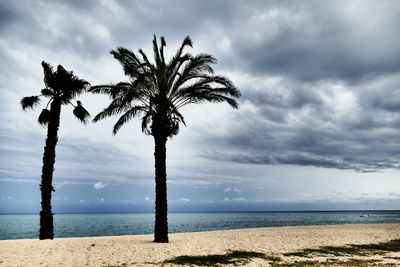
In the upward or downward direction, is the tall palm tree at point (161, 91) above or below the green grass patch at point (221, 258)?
above

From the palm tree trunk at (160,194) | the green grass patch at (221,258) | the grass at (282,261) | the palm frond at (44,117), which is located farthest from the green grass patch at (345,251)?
the palm frond at (44,117)

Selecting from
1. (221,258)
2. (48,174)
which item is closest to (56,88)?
(48,174)

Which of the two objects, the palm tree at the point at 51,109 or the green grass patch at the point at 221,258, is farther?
the palm tree at the point at 51,109

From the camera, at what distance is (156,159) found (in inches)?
667

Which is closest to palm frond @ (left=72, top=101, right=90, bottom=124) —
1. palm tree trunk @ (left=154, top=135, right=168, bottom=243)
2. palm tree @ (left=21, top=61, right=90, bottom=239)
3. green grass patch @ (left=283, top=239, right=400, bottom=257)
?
palm tree @ (left=21, top=61, right=90, bottom=239)

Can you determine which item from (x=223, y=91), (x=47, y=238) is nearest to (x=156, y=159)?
(x=223, y=91)

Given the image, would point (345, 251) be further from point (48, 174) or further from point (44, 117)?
point (44, 117)

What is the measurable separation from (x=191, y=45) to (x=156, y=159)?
272 inches

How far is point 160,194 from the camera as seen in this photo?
1659 centimetres

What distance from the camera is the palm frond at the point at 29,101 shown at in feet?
64.6

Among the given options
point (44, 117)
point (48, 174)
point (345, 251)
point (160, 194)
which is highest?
point (44, 117)

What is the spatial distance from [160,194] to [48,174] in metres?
7.58

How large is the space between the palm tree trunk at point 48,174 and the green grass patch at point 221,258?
10443 millimetres

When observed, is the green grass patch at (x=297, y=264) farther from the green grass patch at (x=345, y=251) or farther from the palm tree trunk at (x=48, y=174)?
the palm tree trunk at (x=48, y=174)
